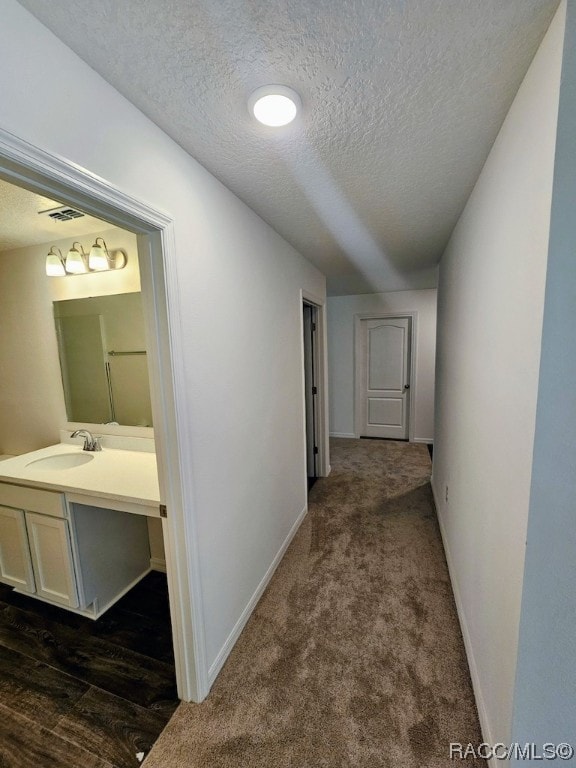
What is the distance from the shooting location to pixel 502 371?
117 centimetres

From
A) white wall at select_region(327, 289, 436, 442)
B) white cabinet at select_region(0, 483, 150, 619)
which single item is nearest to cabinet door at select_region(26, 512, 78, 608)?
white cabinet at select_region(0, 483, 150, 619)

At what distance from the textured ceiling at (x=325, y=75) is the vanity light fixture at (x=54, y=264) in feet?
4.47

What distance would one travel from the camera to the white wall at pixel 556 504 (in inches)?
30.7

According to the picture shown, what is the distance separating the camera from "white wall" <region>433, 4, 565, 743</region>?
0.88 meters

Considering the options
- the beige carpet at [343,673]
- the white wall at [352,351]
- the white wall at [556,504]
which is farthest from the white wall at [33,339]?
the white wall at [352,351]

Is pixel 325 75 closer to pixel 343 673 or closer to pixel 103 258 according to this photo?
pixel 103 258

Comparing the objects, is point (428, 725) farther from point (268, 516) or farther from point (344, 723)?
point (268, 516)

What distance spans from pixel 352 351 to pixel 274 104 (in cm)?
438

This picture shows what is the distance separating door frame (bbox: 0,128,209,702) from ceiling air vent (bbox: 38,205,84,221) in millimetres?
893

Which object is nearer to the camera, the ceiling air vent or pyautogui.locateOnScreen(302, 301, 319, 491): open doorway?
the ceiling air vent

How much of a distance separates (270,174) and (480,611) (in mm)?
2136

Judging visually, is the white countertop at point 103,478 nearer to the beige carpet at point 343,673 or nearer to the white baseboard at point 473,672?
the beige carpet at point 343,673

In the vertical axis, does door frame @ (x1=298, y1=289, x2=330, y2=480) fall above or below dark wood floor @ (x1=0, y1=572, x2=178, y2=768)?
above

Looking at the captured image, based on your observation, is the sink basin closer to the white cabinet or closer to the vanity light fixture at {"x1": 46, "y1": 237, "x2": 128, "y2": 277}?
the white cabinet
